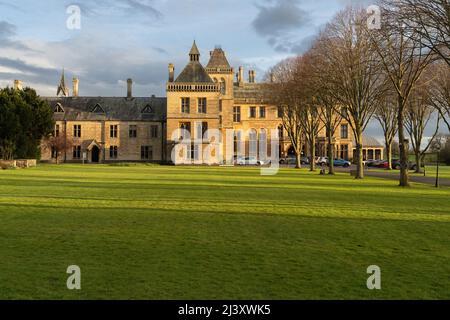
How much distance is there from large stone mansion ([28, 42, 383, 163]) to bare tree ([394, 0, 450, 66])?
37.4 m

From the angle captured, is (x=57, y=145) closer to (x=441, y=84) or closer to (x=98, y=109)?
(x=98, y=109)

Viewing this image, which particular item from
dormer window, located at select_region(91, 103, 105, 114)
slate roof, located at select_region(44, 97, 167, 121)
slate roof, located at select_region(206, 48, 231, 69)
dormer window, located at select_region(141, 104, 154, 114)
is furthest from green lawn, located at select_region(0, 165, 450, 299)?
slate roof, located at select_region(206, 48, 231, 69)

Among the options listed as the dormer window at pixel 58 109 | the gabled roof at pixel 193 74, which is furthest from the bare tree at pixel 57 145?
the gabled roof at pixel 193 74

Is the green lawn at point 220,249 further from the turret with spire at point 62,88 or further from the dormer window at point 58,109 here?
the turret with spire at point 62,88

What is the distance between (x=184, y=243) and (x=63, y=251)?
2.43 m

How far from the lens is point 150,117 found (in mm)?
76938

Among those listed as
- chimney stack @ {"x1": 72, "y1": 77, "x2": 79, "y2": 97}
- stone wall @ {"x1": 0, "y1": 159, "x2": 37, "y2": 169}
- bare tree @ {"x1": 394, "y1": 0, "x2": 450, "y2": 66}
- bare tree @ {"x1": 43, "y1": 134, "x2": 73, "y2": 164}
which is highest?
chimney stack @ {"x1": 72, "y1": 77, "x2": 79, "y2": 97}

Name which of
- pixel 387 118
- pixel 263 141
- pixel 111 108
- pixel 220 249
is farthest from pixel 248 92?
pixel 220 249

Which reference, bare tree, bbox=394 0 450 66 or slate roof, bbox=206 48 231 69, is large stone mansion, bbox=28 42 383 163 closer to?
slate roof, bbox=206 48 231 69

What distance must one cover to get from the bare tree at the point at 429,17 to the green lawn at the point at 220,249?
32.1 feet

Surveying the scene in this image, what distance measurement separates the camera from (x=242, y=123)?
308 feet

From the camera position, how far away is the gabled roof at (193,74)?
71.1m

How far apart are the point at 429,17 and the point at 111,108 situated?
203 feet

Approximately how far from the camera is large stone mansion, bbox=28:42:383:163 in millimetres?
70562
